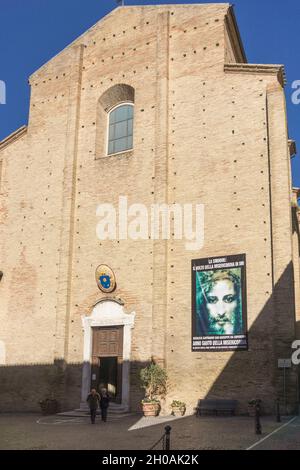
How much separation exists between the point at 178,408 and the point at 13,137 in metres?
13.7

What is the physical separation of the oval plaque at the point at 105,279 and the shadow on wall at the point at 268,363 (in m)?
5.00

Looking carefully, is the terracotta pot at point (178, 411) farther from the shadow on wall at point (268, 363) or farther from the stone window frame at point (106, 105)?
the stone window frame at point (106, 105)

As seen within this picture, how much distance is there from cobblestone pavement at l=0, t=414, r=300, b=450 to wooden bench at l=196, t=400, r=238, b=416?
367 mm

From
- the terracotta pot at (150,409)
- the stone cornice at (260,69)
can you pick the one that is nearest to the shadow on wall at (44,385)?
the terracotta pot at (150,409)

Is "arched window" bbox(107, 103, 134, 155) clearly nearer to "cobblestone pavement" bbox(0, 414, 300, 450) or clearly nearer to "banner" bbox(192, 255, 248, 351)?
"banner" bbox(192, 255, 248, 351)

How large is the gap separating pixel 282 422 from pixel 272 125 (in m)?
8.90

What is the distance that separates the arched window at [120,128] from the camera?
21.0 metres

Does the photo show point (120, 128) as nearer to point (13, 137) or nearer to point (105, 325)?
point (13, 137)

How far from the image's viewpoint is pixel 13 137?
2391cm

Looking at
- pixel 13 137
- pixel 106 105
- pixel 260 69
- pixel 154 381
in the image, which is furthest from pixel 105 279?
pixel 260 69

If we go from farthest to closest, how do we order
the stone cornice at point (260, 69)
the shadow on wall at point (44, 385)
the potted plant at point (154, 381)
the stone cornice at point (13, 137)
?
the stone cornice at point (13, 137), the stone cornice at point (260, 69), the shadow on wall at point (44, 385), the potted plant at point (154, 381)

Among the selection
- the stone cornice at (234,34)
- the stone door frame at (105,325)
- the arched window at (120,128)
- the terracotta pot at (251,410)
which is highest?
the stone cornice at (234,34)

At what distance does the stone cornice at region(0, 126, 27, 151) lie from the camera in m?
23.6

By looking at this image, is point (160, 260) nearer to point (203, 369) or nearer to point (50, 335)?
point (203, 369)
